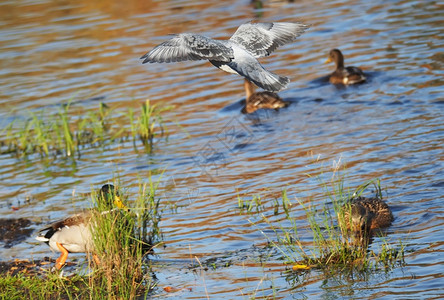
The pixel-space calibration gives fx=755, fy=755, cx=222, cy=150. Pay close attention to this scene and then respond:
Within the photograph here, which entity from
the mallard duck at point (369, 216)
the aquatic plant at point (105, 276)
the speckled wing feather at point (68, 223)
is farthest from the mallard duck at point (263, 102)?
the aquatic plant at point (105, 276)

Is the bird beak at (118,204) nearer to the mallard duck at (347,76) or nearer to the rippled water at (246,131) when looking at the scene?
the rippled water at (246,131)

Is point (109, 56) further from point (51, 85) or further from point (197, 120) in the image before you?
point (197, 120)

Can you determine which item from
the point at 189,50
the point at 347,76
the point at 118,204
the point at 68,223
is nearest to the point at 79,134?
the point at 347,76

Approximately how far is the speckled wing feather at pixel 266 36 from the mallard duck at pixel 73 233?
6.09 feet

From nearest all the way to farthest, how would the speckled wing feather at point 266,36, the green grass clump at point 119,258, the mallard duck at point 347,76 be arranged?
the green grass clump at point 119,258 < the speckled wing feather at point 266,36 < the mallard duck at point 347,76

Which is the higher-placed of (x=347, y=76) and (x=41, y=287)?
(x=347, y=76)

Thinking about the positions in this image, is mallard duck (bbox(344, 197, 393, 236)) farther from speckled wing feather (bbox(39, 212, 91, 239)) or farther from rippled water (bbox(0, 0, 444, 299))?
speckled wing feather (bbox(39, 212, 91, 239))

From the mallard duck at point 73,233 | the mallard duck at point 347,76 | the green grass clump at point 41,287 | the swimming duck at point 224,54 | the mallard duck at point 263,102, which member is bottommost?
the green grass clump at point 41,287

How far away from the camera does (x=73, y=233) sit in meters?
7.26

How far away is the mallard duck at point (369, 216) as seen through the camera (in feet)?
24.2

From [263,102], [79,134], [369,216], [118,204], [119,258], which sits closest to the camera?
[119,258]

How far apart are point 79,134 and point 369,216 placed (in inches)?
250

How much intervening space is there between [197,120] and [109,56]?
5858 mm

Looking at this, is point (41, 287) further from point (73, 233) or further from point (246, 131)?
point (246, 131)
